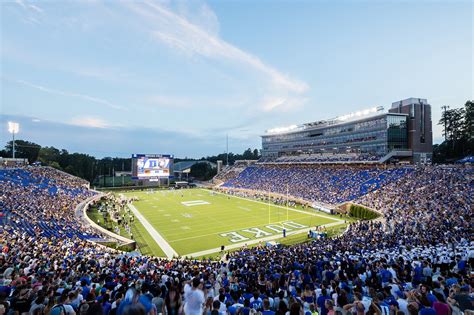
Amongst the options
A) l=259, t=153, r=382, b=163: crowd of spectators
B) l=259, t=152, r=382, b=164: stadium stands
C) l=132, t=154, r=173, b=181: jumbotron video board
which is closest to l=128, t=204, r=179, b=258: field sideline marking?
l=132, t=154, r=173, b=181: jumbotron video board

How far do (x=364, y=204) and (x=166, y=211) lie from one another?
29189 mm

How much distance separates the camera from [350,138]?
59562mm

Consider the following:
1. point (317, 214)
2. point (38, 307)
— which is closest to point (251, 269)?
point (38, 307)

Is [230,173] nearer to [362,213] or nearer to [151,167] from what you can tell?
[151,167]

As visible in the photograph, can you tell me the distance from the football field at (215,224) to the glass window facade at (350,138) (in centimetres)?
2535

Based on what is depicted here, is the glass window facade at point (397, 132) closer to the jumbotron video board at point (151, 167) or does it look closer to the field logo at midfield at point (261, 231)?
the field logo at midfield at point (261, 231)

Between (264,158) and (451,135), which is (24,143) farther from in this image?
(451,135)

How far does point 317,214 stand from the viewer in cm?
3603

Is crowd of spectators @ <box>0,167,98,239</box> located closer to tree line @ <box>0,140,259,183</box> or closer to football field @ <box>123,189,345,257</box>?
football field @ <box>123,189,345,257</box>

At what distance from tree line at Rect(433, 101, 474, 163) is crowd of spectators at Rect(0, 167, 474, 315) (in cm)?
3401

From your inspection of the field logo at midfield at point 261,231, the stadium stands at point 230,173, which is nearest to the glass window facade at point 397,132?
the field logo at midfield at point 261,231

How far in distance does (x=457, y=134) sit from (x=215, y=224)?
199 feet

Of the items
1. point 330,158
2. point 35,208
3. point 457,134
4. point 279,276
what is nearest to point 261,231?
point 279,276

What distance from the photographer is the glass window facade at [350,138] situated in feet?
165
